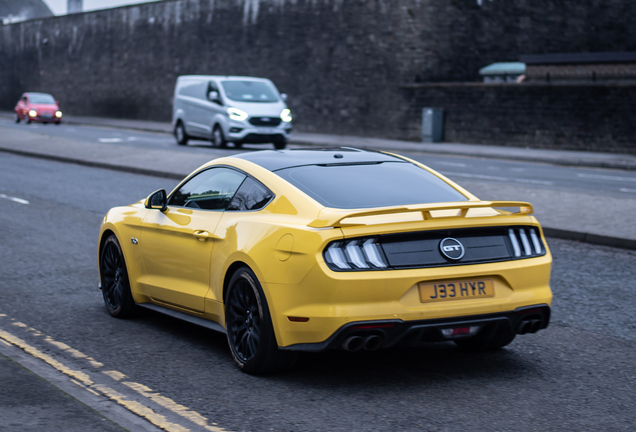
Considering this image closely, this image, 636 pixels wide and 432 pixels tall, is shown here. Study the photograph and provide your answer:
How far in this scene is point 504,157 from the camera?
82.8ft

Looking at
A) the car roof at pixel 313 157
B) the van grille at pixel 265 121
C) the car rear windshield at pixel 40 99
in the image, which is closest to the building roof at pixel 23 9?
the car rear windshield at pixel 40 99

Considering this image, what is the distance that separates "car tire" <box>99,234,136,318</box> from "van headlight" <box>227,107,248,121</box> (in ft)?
60.5

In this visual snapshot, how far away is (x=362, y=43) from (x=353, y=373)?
32163 millimetres

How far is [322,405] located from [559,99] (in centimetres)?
2621

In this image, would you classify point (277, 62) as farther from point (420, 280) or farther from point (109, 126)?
point (420, 280)

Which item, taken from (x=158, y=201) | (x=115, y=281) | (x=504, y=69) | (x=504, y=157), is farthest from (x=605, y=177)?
(x=504, y=69)

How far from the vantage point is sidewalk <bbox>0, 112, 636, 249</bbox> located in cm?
1016

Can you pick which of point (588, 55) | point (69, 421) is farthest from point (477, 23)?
point (69, 421)

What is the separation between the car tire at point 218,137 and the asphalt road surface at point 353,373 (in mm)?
17852

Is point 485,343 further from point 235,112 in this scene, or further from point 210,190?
point 235,112

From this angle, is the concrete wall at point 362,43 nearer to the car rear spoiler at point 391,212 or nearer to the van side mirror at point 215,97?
the van side mirror at point 215,97

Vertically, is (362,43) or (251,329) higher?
(362,43)

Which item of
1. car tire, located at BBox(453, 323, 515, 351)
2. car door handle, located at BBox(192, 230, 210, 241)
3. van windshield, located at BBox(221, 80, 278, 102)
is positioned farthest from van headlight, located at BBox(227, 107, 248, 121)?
car tire, located at BBox(453, 323, 515, 351)

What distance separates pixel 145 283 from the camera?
6.04m
